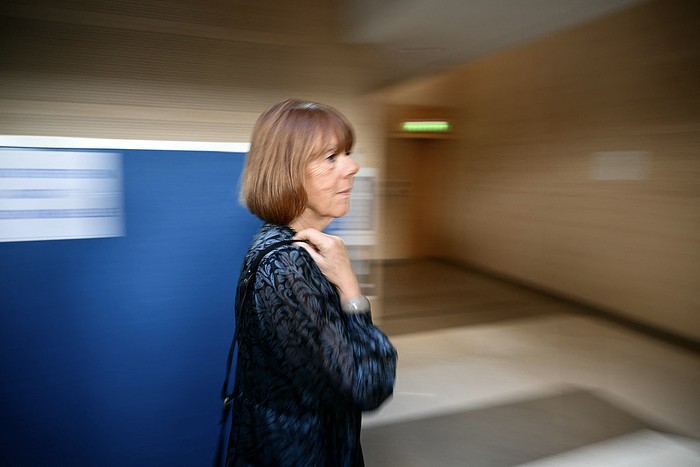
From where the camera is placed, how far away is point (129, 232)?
1.56m

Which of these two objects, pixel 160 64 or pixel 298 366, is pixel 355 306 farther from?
pixel 160 64

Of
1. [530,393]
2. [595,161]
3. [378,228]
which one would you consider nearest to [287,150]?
[378,228]

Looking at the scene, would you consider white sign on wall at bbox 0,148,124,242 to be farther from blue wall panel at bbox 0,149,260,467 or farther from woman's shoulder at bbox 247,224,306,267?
woman's shoulder at bbox 247,224,306,267

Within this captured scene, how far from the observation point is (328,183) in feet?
3.59

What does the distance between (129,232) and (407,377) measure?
2773 mm

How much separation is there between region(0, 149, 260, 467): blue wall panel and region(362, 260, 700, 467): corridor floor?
1.37 m

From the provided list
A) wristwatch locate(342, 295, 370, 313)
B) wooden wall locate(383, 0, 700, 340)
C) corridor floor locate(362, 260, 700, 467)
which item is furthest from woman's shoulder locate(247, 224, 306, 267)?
wooden wall locate(383, 0, 700, 340)

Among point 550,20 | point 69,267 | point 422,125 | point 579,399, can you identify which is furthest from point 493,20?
point 422,125

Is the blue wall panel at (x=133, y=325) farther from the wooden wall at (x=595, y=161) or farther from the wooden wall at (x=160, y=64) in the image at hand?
the wooden wall at (x=595, y=161)

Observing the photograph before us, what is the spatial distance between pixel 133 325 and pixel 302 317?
3.05ft

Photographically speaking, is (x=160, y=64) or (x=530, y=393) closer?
(x=160, y=64)

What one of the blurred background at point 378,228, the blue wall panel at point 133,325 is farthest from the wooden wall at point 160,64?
the blue wall panel at point 133,325

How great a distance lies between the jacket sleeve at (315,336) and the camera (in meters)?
0.96

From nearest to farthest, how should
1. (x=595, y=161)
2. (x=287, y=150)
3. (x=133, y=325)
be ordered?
(x=287, y=150) → (x=133, y=325) → (x=595, y=161)
